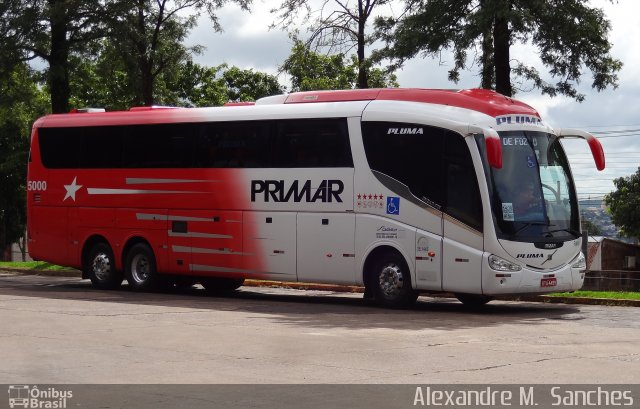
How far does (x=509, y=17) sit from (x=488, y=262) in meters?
7.39

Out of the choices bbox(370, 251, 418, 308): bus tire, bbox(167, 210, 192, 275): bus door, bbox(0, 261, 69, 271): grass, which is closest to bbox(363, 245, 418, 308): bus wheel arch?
bbox(370, 251, 418, 308): bus tire

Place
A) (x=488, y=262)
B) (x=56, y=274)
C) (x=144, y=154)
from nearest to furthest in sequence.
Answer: (x=488, y=262)
(x=144, y=154)
(x=56, y=274)

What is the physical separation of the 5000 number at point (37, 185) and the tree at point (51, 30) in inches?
258

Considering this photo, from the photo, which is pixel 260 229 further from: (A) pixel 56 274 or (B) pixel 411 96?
(A) pixel 56 274

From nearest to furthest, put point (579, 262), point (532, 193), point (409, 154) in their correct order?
point (532, 193)
point (409, 154)
point (579, 262)

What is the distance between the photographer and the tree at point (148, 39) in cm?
3173

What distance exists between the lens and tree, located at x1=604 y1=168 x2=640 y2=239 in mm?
66250

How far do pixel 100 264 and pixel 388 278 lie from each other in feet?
25.3

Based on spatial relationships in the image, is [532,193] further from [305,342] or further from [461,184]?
[305,342]

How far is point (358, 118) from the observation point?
20672 millimetres

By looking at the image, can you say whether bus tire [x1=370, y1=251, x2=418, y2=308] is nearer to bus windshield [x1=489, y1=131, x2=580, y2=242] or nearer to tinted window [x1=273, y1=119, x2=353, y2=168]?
tinted window [x1=273, y1=119, x2=353, y2=168]

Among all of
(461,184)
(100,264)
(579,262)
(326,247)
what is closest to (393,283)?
Result: (326,247)

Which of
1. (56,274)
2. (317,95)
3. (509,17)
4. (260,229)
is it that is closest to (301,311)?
(260,229)

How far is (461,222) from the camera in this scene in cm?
1925
